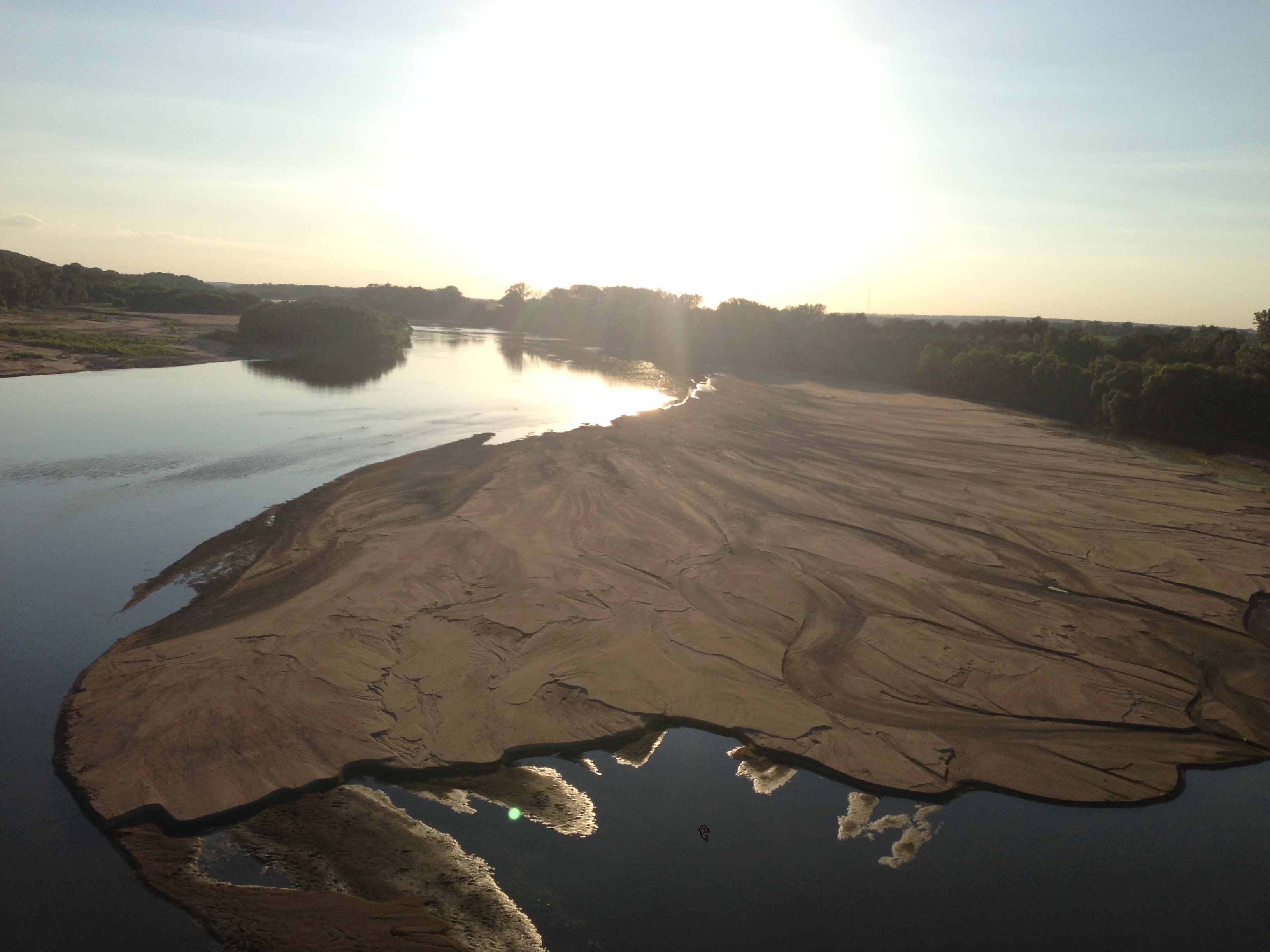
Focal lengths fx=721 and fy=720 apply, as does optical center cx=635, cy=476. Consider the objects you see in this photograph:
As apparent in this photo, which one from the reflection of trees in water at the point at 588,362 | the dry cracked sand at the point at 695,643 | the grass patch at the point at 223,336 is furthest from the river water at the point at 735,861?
the grass patch at the point at 223,336

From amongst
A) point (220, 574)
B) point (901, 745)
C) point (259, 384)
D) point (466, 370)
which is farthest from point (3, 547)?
point (466, 370)

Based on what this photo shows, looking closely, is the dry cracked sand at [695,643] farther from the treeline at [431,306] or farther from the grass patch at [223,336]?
the treeline at [431,306]

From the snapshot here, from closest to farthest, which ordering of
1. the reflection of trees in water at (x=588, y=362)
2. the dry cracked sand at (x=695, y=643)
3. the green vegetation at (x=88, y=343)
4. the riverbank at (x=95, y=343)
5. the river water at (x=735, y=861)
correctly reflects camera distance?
1. the river water at (x=735, y=861)
2. the dry cracked sand at (x=695, y=643)
3. the riverbank at (x=95, y=343)
4. the green vegetation at (x=88, y=343)
5. the reflection of trees in water at (x=588, y=362)

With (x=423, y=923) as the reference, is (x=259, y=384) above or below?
above

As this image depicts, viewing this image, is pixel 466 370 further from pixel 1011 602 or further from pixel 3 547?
pixel 1011 602

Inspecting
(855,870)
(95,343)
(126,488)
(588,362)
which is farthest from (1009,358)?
(95,343)

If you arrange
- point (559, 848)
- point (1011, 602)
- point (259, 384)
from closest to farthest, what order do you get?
point (559, 848) < point (1011, 602) < point (259, 384)
